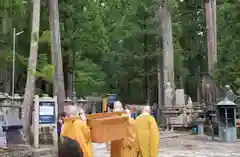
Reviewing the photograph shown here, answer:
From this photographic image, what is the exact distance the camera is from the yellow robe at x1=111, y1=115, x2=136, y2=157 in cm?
792

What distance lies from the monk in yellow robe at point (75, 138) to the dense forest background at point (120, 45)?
837cm

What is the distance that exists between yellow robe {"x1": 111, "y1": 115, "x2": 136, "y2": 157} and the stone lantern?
313 inches

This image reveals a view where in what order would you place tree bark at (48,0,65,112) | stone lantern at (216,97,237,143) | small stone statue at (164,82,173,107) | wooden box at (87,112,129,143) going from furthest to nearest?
small stone statue at (164,82,173,107), stone lantern at (216,97,237,143), tree bark at (48,0,65,112), wooden box at (87,112,129,143)

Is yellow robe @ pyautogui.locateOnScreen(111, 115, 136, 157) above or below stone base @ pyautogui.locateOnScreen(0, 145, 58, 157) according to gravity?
above

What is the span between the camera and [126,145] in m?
8.01

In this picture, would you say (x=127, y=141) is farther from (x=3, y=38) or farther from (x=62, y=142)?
(x=3, y=38)

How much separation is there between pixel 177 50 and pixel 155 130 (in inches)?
709

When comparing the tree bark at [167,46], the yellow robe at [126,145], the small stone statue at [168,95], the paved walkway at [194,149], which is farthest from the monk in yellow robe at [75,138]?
the tree bark at [167,46]

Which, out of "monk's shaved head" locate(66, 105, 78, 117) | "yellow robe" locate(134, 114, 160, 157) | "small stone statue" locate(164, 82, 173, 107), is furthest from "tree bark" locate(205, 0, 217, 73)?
"monk's shaved head" locate(66, 105, 78, 117)

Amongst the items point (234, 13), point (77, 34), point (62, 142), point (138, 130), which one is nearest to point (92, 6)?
point (77, 34)

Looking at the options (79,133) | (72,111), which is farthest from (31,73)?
(79,133)

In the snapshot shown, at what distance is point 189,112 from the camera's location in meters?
20.4

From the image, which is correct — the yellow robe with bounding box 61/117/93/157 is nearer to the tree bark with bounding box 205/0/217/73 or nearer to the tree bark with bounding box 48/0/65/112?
the tree bark with bounding box 48/0/65/112

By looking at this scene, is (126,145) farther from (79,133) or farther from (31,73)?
(31,73)
